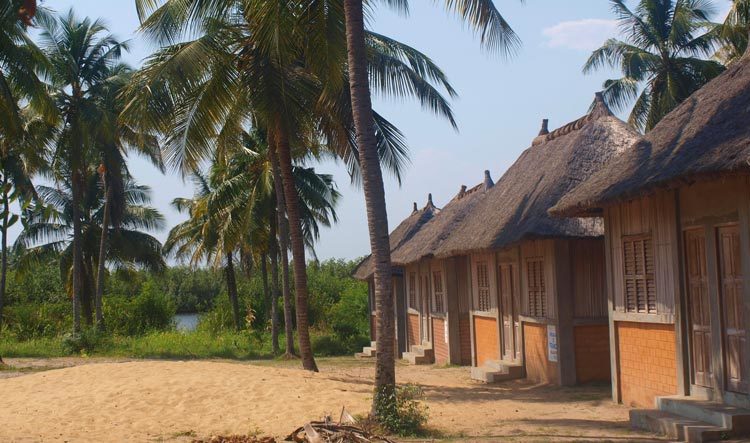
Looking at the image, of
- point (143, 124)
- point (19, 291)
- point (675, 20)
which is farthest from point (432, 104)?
point (19, 291)

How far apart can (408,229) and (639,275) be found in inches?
751

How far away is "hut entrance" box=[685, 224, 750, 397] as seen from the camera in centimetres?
955

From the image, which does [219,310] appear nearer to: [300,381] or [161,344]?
[161,344]

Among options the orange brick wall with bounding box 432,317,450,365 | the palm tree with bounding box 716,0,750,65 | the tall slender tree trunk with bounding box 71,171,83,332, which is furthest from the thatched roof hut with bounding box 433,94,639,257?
the tall slender tree trunk with bounding box 71,171,83,332

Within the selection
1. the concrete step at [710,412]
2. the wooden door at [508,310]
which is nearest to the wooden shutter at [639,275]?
the concrete step at [710,412]

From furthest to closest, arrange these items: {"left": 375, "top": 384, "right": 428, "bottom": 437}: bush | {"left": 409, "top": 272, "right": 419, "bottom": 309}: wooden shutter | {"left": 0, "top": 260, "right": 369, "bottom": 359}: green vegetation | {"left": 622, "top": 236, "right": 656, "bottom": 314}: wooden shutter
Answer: {"left": 0, "top": 260, "right": 369, "bottom": 359}: green vegetation → {"left": 409, "top": 272, "right": 419, "bottom": 309}: wooden shutter → {"left": 622, "top": 236, "right": 656, "bottom": 314}: wooden shutter → {"left": 375, "top": 384, "right": 428, "bottom": 437}: bush

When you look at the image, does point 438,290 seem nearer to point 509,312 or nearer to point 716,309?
point 509,312

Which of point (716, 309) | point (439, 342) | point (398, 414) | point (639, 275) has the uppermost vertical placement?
point (639, 275)

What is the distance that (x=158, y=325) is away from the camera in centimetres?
3659

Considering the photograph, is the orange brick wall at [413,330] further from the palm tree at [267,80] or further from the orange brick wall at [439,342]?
the palm tree at [267,80]

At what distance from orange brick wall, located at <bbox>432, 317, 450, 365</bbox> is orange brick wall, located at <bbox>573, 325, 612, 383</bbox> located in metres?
6.88

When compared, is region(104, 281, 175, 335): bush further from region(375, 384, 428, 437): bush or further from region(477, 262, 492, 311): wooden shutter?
region(375, 384, 428, 437): bush

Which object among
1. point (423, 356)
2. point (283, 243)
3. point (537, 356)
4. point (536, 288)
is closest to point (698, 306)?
point (536, 288)

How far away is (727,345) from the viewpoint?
9773 millimetres
